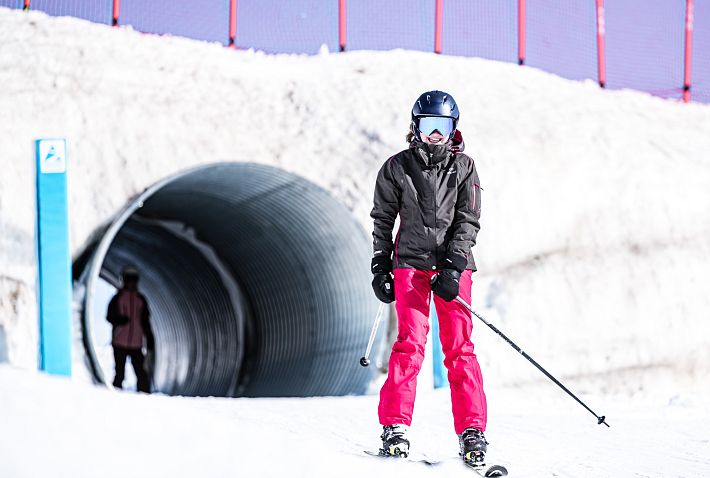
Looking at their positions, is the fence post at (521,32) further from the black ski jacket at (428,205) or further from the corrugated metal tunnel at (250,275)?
the black ski jacket at (428,205)

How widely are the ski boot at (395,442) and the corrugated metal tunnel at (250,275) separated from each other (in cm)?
350

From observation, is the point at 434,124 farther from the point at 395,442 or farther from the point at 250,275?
the point at 250,275

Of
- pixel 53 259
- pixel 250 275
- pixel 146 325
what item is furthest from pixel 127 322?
pixel 53 259

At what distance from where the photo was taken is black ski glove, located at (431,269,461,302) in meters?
4.10

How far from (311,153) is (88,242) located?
2856 millimetres

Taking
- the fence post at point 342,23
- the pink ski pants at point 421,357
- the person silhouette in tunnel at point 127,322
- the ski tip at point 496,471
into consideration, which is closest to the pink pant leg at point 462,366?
the pink ski pants at point 421,357

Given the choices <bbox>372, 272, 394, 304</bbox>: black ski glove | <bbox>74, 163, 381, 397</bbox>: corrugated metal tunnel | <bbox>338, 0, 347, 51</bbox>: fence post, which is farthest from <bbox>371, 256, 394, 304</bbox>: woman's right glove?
<bbox>338, 0, 347, 51</bbox>: fence post

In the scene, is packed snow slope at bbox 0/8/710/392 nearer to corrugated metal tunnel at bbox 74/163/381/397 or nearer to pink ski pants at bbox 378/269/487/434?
corrugated metal tunnel at bbox 74/163/381/397

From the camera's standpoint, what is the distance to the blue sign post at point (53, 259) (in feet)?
20.9

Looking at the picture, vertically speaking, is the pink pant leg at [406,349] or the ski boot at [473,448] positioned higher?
the pink pant leg at [406,349]

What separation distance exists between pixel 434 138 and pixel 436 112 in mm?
118

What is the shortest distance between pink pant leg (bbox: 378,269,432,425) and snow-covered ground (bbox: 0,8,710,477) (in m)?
2.44

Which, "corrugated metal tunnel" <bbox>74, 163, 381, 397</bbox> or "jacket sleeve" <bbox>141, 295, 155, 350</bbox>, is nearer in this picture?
"corrugated metal tunnel" <bbox>74, 163, 381, 397</bbox>

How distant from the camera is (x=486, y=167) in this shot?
1119cm
